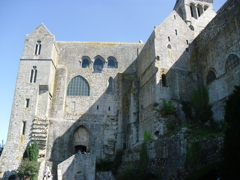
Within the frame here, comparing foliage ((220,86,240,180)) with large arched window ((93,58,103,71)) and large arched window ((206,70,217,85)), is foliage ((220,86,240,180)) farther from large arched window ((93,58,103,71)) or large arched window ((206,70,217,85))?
large arched window ((93,58,103,71))

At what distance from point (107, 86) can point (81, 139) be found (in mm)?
6347

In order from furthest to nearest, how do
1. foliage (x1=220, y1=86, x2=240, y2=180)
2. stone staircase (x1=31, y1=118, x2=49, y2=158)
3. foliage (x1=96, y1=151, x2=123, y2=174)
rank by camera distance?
foliage (x1=96, y1=151, x2=123, y2=174)
stone staircase (x1=31, y1=118, x2=49, y2=158)
foliage (x1=220, y1=86, x2=240, y2=180)

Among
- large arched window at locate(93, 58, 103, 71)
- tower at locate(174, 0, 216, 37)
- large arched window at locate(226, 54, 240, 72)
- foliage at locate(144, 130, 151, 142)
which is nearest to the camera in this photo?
large arched window at locate(226, 54, 240, 72)

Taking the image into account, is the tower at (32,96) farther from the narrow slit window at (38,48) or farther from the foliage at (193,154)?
the foliage at (193,154)

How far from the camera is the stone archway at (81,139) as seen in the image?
81.5 feet

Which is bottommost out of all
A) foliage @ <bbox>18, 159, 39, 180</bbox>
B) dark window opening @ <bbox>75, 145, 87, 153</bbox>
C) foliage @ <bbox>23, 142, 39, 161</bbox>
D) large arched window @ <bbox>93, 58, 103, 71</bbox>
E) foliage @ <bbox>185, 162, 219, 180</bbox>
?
foliage @ <bbox>185, 162, 219, 180</bbox>

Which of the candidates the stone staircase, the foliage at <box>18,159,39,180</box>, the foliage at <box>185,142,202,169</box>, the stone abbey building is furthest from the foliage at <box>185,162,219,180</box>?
the stone staircase

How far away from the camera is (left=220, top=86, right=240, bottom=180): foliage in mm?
8633

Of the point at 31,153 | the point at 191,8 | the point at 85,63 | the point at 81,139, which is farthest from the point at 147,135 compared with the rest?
the point at 191,8

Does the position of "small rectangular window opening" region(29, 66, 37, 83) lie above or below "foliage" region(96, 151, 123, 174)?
above

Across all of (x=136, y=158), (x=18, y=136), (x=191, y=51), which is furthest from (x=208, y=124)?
(x=18, y=136)

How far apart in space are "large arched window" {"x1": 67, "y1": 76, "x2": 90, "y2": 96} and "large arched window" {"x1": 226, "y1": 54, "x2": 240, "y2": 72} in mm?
14277

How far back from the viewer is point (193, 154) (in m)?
13.7

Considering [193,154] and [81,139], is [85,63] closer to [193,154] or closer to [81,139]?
[81,139]
